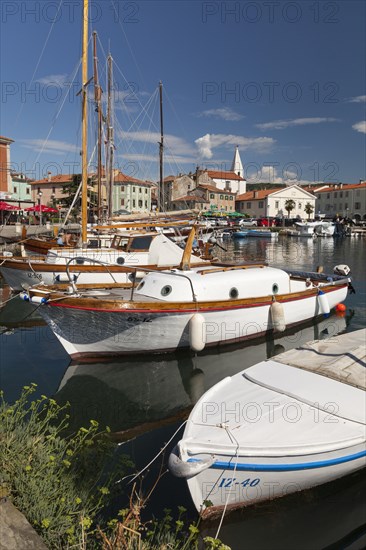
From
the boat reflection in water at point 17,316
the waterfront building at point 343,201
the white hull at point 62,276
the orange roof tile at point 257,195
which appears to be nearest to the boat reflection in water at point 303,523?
the boat reflection in water at point 17,316

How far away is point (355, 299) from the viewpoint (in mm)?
21203

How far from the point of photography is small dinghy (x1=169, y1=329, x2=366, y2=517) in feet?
17.3

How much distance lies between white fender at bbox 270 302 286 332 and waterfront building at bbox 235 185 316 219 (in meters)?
95.3

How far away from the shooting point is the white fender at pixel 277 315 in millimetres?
13039

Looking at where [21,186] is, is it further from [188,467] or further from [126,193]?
[188,467]

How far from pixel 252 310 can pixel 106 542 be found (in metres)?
9.76

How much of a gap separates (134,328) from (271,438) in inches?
245

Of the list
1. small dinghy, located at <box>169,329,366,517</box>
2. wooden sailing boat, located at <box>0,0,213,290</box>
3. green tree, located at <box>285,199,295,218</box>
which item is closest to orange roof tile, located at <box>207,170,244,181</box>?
green tree, located at <box>285,199,295,218</box>

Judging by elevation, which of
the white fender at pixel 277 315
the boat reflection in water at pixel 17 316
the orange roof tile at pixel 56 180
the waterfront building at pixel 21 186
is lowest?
the boat reflection in water at pixel 17 316

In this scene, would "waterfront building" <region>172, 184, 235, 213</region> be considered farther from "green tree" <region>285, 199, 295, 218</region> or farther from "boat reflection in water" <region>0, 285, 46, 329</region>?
"boat reflection in water" <region>0, 285, 46, 329</region>

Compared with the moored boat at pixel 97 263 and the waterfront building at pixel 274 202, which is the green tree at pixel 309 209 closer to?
the waterfront building at pixel 274 202

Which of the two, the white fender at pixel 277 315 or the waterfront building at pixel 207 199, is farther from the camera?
the waterfront building at pixel 207 199

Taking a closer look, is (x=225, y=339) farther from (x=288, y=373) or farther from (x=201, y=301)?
(x=288, y=373)

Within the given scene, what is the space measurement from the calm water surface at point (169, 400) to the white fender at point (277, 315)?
0.81 meters
